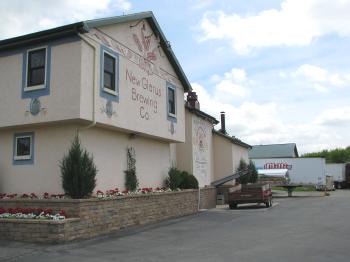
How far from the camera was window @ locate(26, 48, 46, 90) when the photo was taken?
16.0 meters

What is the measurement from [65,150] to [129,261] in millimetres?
6465

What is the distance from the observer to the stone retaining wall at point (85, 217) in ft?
43.0

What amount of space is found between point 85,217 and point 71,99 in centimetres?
381

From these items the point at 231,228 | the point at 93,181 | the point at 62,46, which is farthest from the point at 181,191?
the point at 62,46

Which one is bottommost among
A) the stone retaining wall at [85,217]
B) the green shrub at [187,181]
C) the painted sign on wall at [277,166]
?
the stone retaining wall at [85,217]

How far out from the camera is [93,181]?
49.4 feet

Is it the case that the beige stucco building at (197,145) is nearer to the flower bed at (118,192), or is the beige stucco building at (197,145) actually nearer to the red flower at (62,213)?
the flower bed at (118,192)

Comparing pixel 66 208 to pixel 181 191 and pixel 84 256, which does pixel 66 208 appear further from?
pixel 181 191

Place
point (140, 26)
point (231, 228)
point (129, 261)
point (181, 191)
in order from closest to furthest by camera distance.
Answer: point (129, 261), point (231, 228), point (140, 26), point (181, 191)

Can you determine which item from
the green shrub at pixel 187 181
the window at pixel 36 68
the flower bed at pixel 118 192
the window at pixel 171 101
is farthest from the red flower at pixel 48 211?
the green shrub at pixel 187 181

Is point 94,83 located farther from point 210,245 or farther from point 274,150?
point 274,150

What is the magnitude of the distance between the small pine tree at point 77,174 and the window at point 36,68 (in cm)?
283

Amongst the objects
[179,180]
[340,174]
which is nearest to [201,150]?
[179,180]

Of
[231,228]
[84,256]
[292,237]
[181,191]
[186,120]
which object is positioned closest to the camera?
[84,256]
